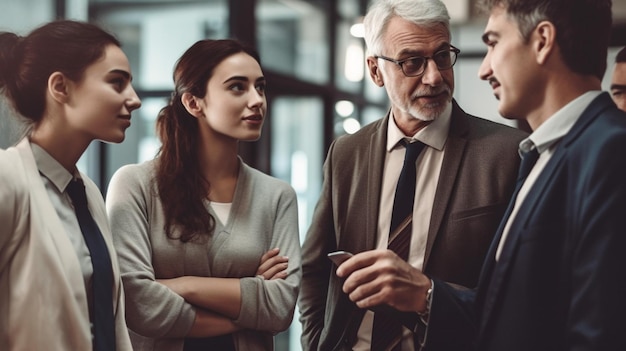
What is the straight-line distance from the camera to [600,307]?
1.29 metres

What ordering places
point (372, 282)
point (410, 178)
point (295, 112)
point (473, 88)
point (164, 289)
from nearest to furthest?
point (372, 282), point (164, 289), point (410, 178), point (295, 112), point (473, 88)

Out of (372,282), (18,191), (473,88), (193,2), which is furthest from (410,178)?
(473,88)

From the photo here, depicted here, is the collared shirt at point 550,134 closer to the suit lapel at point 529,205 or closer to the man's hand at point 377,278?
the suit lapel at point 529,205

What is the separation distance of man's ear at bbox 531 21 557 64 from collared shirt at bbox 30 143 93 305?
1.13 m

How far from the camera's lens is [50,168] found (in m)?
1.82

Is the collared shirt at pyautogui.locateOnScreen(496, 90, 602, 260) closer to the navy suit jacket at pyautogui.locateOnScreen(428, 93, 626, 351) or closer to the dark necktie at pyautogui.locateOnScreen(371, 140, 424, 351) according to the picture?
the navy suit jacket at pyautogui.locateOnScreen(428, 93, 626, 351)

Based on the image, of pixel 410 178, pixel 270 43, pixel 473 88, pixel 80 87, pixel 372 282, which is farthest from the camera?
pixel 473 88

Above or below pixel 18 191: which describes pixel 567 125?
above

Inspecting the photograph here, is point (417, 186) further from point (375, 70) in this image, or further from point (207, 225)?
point (207, 225)

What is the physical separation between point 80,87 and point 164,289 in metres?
0.58

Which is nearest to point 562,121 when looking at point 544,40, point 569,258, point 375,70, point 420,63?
point 544,40

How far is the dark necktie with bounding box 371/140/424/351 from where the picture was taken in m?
2.13

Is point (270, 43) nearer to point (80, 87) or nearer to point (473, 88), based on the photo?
point (473, 88)

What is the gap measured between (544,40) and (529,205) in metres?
0.34
